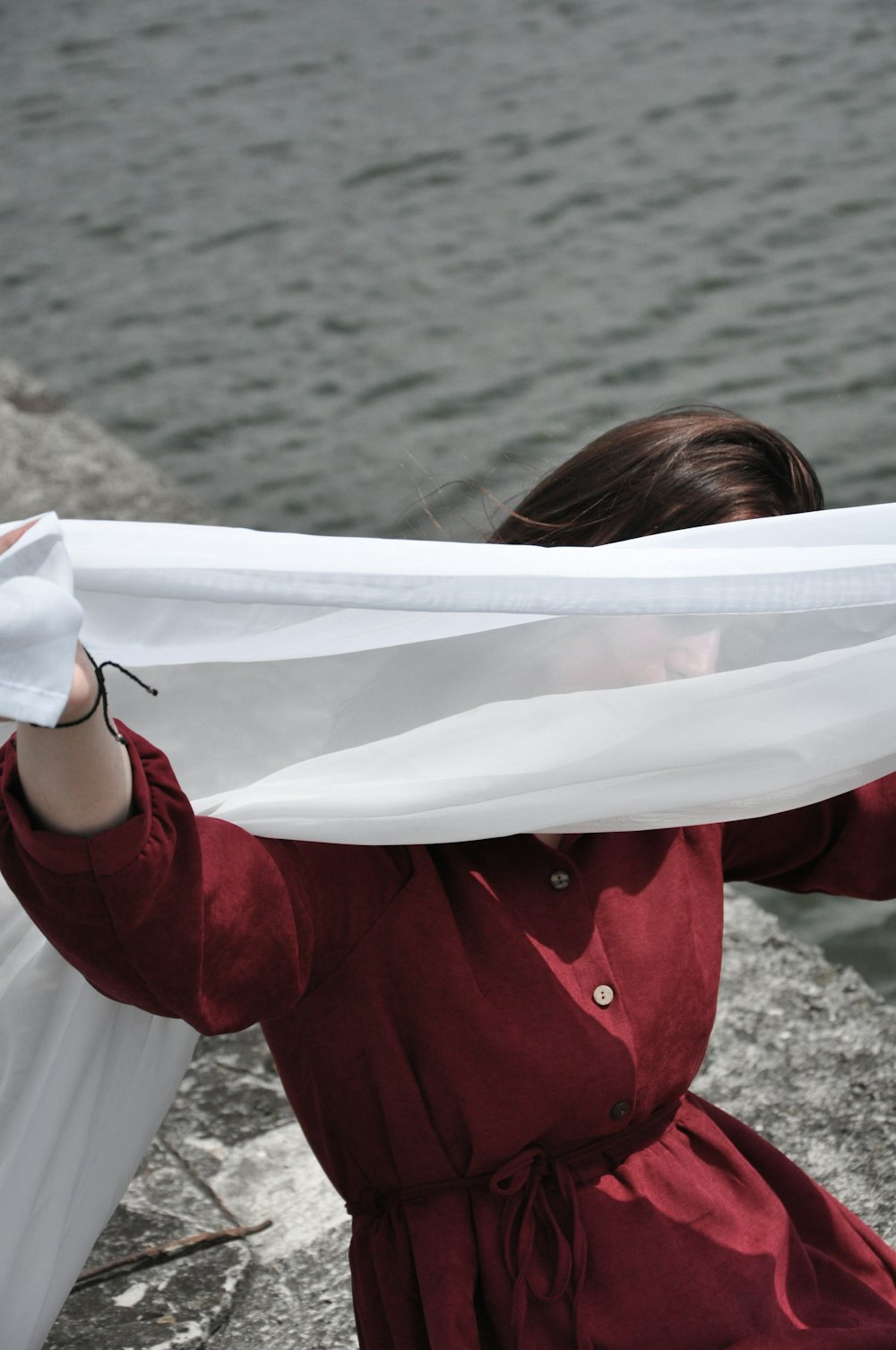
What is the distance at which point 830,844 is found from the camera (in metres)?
1.63

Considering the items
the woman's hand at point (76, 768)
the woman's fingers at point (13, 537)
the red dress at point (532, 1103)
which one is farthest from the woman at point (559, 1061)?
the woman's fingers at point (13, 537)

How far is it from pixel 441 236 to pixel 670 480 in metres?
6.06

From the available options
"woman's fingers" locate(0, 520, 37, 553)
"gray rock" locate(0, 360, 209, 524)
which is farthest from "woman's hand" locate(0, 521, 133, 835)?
"gray rock" locate(0, 360, 209, 524)

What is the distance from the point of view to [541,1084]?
139cm

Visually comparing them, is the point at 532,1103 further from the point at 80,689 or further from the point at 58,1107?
the point at 80,689

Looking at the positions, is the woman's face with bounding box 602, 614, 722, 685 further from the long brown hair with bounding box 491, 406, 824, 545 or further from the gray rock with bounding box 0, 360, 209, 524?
the gray rock with bounding box 0, 360, 209, 524

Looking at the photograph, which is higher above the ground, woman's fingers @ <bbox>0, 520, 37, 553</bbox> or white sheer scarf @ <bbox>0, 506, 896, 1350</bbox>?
woman's fingers @ <bbox>0, 520, 37, 553</bbox>

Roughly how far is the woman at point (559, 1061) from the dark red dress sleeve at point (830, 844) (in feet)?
0.06

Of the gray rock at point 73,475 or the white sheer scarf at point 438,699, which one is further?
the gray rock at point 73,475

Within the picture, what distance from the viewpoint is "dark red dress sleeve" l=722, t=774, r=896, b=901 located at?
1.61m

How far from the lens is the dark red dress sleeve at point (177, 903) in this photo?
1.07 metres

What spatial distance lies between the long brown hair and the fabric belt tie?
619 mm

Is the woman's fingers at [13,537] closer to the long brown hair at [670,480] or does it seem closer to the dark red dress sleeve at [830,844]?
the long brown hair at [670,480]

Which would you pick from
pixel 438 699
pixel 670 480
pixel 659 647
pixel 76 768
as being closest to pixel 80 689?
pixel 76 768
